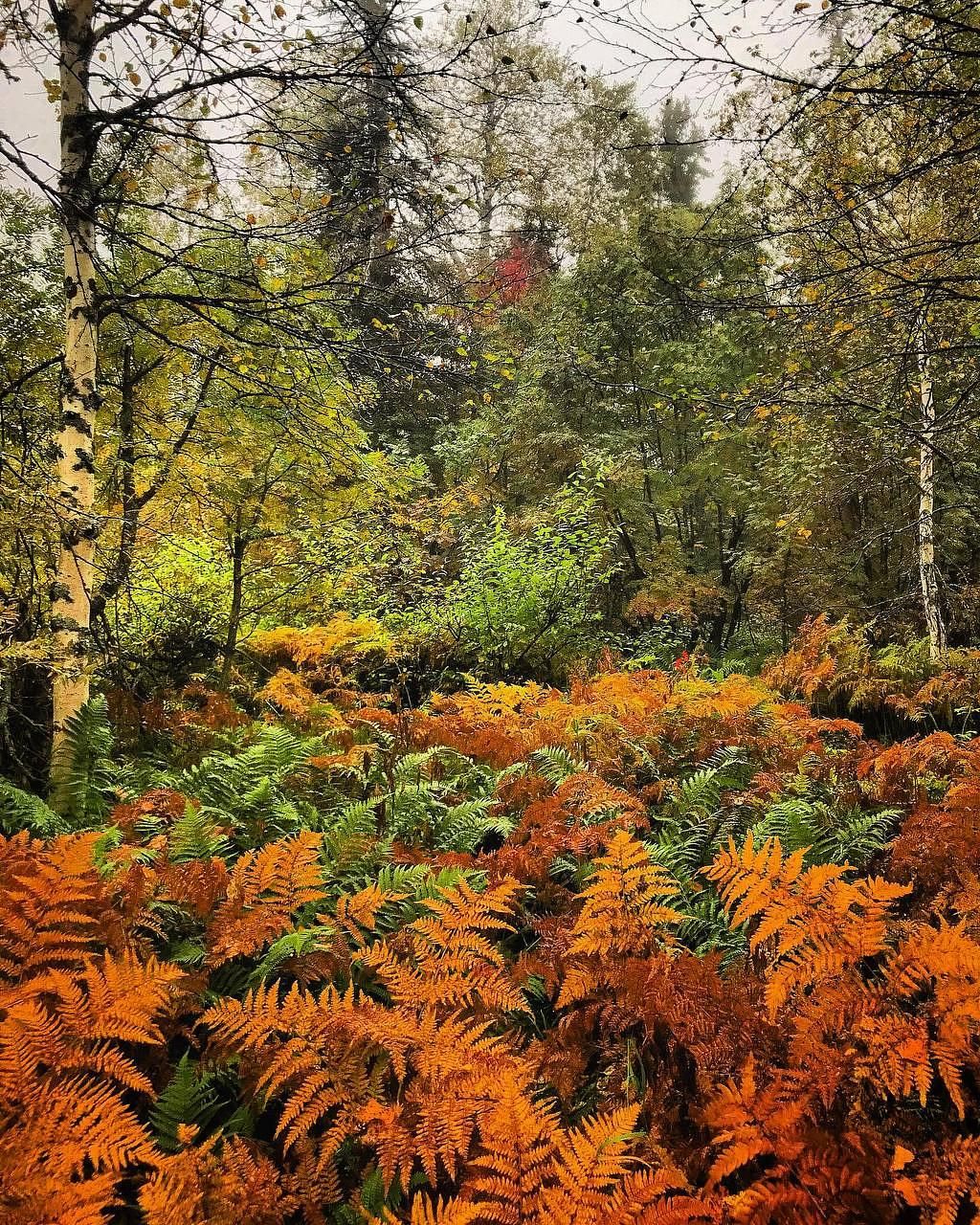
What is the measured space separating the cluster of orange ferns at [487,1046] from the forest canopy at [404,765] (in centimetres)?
2

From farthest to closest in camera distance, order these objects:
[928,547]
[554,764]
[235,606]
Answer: [928,547]
[235,606]
[554,764]

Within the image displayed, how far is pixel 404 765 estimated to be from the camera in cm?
392

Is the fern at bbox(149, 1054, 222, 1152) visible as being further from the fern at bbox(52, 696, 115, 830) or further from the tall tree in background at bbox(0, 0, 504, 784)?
the fern at bbox(52, 696, 115, 830)

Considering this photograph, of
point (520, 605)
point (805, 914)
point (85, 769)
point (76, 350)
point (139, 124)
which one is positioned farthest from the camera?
point (520, 605)

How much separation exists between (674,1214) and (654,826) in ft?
7.77

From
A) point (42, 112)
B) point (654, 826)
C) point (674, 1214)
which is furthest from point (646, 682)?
point (42, 112)

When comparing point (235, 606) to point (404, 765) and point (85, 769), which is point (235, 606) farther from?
point (404, 765)

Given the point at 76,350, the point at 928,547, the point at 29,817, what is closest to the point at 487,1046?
the point at 29,817

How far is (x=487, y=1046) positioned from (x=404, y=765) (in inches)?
85.9

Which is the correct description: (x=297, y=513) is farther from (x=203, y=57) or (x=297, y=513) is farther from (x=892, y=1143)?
(x=892, y=1143)

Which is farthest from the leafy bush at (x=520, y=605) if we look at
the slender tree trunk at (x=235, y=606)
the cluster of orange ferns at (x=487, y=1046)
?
the cluster of orange ferns at (x=487, y=1046)

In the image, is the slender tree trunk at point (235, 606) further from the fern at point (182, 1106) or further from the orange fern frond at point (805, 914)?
the orange fern frond at point (805, 914)

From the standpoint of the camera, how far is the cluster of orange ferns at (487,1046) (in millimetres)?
1468

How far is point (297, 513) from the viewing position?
667 centimetres
